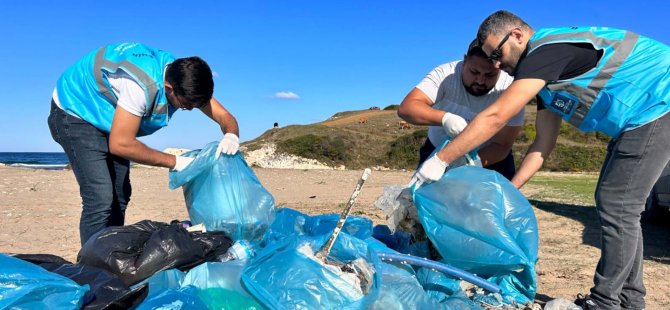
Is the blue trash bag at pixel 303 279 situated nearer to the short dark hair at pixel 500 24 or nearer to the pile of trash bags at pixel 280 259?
the pile of trash bags at pixel 280 259

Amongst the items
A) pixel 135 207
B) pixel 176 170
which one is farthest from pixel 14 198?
pixel 176 170

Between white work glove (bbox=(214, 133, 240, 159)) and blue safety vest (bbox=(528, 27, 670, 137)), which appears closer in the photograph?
blue safety vest (bbox=(528, 27, 670, 137))

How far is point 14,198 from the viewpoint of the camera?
6.99m

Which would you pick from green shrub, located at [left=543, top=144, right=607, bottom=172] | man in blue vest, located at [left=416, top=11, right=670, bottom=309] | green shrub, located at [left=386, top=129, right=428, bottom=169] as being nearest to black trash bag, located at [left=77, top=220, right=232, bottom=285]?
man in blue vest, located at [left=416, top=11, right=670, bottom=309]

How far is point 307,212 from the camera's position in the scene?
20.5ft

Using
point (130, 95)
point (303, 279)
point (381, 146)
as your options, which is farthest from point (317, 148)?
point (303, 279)

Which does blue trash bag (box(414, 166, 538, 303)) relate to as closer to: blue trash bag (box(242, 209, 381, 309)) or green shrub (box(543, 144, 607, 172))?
blue trash bag (box(242, 209, 381, 309))

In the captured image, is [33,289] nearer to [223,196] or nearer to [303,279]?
[303,279]

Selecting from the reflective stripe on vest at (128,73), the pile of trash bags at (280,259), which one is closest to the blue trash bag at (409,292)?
the pile of trash bags at (280,259)

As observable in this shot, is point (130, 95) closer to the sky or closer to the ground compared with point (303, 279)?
closer to the sky

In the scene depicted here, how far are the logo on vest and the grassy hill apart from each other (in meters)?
13.0

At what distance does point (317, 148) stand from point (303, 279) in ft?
45.9

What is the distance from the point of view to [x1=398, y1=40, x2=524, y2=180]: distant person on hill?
10.7ft

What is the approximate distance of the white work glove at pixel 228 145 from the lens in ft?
10.7
